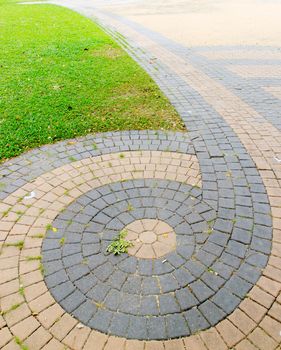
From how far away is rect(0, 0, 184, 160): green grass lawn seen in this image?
19.9ft

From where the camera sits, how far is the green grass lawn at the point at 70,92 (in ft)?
19.9

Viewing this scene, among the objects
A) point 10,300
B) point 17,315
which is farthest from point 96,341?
point 10,300

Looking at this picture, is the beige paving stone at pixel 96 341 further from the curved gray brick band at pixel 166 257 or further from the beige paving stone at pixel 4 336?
the beige paving stone at pixel 4 336

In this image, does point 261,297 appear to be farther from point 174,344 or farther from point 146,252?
point 146,252

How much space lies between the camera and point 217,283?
3.23 metres

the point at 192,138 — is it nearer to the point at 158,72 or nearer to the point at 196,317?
the point at 196,317

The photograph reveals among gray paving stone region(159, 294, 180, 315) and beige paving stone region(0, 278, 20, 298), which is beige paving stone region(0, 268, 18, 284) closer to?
beige paving stone region(0, 278, 20, 298)

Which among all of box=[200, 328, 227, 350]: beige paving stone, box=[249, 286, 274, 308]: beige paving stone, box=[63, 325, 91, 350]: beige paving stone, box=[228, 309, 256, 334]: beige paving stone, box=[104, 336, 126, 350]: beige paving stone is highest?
box=[249, 286, 274, 308]: beige paving stone

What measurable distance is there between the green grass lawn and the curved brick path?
1.52ft

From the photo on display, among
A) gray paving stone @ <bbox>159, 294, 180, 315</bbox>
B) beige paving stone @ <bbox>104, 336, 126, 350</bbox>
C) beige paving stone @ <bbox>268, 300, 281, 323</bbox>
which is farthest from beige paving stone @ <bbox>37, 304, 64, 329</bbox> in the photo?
beige paving stone @ <bbox>268, 300, 281, 323</bbox>

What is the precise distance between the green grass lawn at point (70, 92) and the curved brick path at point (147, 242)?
462mm

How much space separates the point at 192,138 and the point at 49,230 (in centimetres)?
297

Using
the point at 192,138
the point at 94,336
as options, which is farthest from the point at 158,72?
the point at 94,336

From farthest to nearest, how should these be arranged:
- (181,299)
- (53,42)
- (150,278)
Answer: (53,42), (150,278), (181,299)
